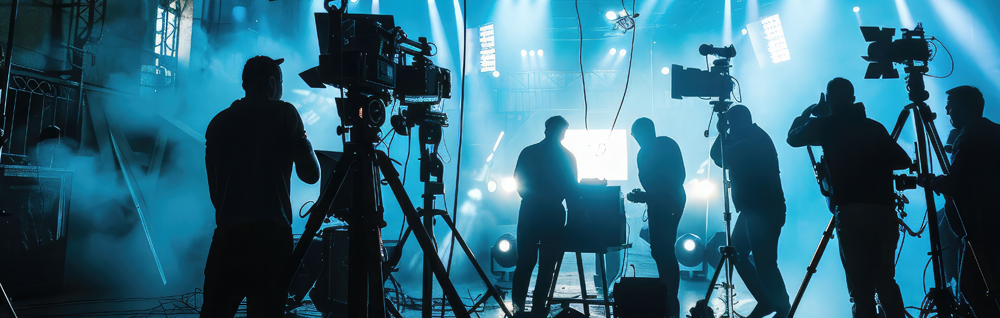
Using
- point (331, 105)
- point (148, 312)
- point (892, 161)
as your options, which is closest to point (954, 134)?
point (892, 161)

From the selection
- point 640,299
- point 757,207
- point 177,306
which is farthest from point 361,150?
point 177,306

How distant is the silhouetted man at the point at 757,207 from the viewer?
11.3ft

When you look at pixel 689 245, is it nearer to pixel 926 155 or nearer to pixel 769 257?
Result: pixel 769 257

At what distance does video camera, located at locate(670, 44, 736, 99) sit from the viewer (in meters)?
3.80

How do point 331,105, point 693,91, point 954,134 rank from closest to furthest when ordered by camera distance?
point 954,134 < point 693,91 < point 331,105

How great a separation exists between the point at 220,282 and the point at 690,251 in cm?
639

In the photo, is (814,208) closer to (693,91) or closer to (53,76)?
(693,91)

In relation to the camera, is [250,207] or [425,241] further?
[425,241]

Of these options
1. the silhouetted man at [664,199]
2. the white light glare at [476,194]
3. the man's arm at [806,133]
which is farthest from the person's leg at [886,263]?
the white light glare at [476,194]

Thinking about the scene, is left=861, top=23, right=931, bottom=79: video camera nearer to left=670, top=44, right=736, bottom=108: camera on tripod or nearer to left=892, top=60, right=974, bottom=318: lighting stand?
left=892, top=60, right=974, bottom=318: lighting stand

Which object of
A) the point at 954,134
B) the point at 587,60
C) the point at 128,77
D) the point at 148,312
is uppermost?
the point at 587,60

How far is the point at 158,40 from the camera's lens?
917 cm

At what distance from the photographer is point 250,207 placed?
6.23 feet

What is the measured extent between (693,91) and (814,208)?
564 cm
